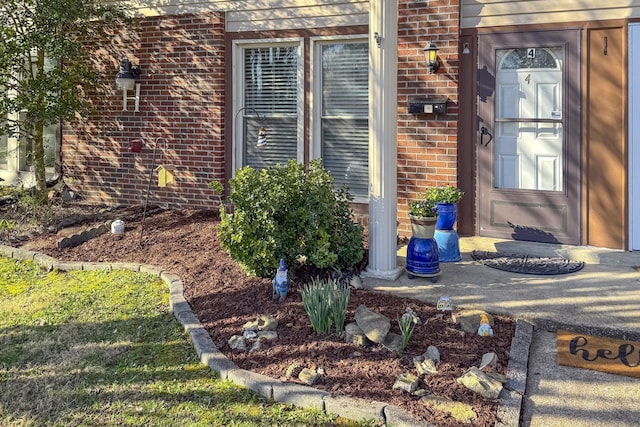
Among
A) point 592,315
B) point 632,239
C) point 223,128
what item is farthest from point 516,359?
point 223,128

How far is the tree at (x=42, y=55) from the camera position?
6.47 m

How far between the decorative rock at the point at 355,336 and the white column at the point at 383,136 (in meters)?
1.30

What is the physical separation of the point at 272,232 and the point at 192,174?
11.1 feet

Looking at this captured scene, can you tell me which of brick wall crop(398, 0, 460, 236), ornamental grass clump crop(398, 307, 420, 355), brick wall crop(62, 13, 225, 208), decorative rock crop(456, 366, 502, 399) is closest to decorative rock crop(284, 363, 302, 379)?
ornamental grass clump crop(398, 307, 420, 355)

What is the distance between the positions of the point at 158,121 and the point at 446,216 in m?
4.03

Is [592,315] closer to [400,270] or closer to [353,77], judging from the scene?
[400,270]

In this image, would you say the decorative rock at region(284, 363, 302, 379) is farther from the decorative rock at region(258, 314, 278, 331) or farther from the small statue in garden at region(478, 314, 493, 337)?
the small statue in garden at region(478, 314, 493, 337)

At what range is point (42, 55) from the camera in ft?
22.4

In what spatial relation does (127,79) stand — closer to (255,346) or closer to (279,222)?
(279,222)

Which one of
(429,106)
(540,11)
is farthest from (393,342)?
(540,11)

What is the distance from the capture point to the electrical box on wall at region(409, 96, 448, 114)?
5.88m

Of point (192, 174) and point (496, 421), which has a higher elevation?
point (192, 174)

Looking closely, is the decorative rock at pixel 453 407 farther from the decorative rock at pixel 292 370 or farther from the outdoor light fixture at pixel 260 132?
the outdoor light fixture at pixel 260 132

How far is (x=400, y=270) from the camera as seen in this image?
4.75 meters
